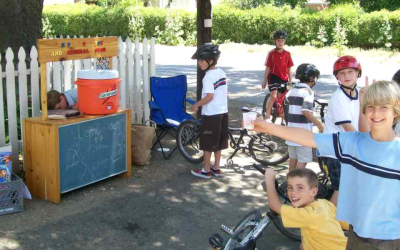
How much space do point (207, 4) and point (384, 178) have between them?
6583mm

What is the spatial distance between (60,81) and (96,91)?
3.76 ft

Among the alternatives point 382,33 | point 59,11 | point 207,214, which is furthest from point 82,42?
point 59,11

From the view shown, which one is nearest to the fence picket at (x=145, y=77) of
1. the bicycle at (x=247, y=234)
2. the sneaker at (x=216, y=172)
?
the sneaker at (x=216, y=172)

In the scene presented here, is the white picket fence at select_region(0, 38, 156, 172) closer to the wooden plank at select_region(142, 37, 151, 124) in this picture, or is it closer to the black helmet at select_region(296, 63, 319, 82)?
the wooden plank at select_region(142, 37, 151, 124)

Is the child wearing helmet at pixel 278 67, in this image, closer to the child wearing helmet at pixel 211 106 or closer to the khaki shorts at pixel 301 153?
the child wearing helmet at pixel 211 106

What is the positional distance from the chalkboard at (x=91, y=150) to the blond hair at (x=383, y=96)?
384 centimetres

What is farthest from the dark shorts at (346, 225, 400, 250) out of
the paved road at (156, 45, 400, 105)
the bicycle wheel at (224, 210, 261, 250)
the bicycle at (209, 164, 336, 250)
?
the paved road at (156, 45, 400, 105)

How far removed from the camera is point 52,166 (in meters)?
5.68

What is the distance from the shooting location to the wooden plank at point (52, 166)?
5609 mm

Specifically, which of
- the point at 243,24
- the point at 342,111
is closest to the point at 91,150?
the point at 342,111

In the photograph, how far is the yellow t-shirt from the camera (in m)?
3.59

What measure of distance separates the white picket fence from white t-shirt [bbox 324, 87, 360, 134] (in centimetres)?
369

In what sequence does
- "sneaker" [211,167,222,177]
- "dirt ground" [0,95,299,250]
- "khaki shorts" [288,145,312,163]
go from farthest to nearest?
1. "sneaker" [211,167,222,177]
2. "khaki shorts" [288,145,312,163]
3. "dirt ground" [0,95,299,250]

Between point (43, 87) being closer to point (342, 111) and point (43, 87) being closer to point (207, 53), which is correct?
point (207, 53)
